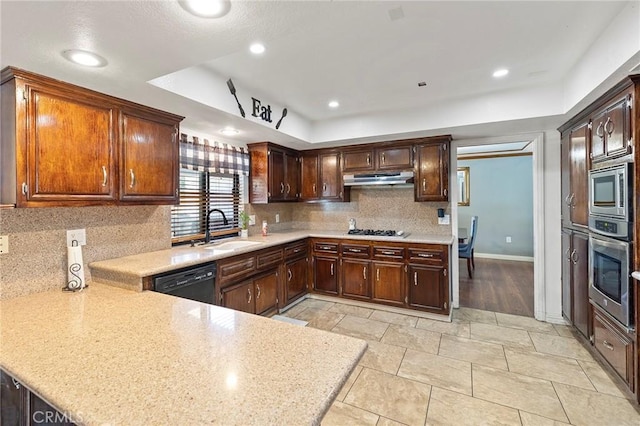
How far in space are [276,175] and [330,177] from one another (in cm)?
78

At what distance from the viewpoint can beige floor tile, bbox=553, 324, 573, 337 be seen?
9.98 feet

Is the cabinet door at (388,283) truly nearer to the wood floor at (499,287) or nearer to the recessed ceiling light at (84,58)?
the wood floor at (499,287)

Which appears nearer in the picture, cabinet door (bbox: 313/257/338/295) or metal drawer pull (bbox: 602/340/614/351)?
metal drawer pull (bbox: 602/340/614/351)

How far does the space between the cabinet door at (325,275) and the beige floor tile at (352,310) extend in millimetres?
211

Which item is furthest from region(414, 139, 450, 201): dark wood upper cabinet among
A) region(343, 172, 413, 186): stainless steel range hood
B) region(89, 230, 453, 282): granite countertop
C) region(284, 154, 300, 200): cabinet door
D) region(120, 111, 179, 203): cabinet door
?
region(120, 111, 179, 203): cabinet door

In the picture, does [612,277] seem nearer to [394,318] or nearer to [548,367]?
[548,367]

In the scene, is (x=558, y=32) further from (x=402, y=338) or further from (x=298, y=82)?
(x=402, y=338)

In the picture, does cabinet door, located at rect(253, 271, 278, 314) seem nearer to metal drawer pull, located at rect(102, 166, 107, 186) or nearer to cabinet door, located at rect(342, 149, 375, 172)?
metal drawer pull, located at rect(102, 166, 107, 186)

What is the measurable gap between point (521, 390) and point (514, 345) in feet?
2.57

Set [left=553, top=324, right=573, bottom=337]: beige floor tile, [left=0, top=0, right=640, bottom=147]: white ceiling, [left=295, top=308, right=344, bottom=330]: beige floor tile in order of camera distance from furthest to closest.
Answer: [left=295, top=308, right=344, bottom=330]: beige floor tile < [left=553, top=324, right=573, bottom=337]: beige floor tile < [left=0, top=0, right=640, bottom=147]: white ceiling

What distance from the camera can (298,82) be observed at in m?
2.70

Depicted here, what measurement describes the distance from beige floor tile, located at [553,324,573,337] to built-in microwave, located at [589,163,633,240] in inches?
50.6

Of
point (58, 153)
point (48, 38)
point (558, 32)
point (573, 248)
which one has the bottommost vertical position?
point (573, 248)

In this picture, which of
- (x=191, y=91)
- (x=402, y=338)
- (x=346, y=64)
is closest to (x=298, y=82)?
(x=346, y=64)
